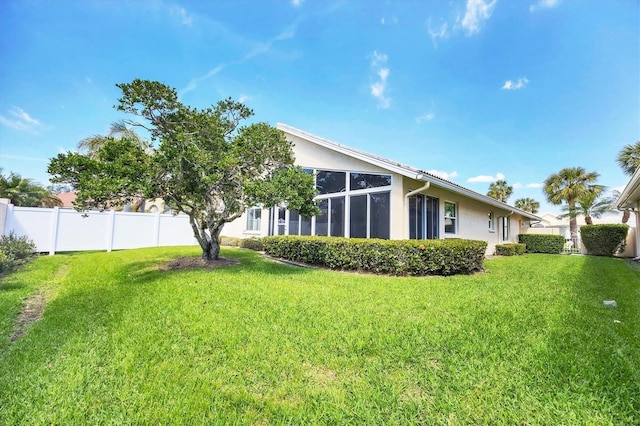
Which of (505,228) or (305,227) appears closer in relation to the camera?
(305,227)

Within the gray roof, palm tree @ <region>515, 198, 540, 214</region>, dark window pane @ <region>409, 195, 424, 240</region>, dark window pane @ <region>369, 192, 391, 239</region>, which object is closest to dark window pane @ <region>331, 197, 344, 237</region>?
dark window pane @ <region>369, 192, 391, 239</region>

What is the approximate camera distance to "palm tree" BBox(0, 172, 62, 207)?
57.9ft

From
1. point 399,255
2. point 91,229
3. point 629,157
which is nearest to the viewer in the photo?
point 399,255

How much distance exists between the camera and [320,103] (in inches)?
659

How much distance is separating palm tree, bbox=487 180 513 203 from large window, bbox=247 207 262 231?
101 ft

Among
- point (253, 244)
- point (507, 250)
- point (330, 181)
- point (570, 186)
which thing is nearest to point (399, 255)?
point (330, 181)

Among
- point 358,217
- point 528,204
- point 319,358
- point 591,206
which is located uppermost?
point 528,204

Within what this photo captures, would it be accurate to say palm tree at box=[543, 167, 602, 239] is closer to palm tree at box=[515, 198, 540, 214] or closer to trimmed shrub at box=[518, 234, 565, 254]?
trimmed shrub at box=[518, 234, 565, 254]

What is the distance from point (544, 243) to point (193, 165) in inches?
976

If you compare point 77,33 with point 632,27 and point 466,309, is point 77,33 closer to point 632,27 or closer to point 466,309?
point 466,309

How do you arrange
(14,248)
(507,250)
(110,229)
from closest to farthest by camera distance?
1. (14,248)
2. (110,229)
3. (507,250)

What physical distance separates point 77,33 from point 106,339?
38.1 ft

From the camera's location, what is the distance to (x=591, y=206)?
2719 centimetres

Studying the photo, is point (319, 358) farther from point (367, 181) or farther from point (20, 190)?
point (20, 190)
